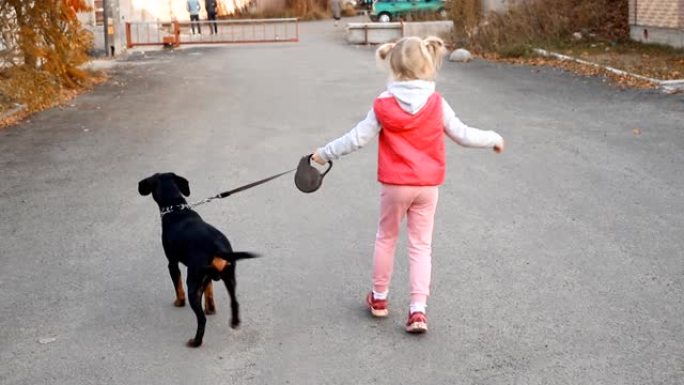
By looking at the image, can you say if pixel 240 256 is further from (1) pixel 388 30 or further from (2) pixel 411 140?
(1) pixel 388 30

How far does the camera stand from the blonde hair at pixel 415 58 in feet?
17.6

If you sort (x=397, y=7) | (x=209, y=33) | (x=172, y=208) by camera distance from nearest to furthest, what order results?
(x=172, y=208), (x=209, y=33), (x=397, y=7)

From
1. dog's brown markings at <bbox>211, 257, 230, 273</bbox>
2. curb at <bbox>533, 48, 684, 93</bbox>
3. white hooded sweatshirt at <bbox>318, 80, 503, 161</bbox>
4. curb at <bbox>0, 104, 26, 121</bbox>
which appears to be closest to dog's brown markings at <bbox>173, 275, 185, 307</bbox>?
dog's brown markings at <bbox>211, 257, 230, 273</bbox>

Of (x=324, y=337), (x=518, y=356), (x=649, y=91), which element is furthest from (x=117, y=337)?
(x=649, y=91)

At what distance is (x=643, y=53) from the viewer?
23.1 m

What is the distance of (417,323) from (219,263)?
1155 mm

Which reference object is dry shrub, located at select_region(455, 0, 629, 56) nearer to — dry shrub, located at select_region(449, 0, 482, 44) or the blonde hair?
dry shrub, located at select_region(449, 0, 482, 44)

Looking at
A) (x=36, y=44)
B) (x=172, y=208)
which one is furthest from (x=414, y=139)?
(x=36, y=44)

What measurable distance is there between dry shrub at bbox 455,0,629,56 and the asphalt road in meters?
12.5

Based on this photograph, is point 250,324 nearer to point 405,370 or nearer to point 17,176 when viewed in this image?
point 405,370

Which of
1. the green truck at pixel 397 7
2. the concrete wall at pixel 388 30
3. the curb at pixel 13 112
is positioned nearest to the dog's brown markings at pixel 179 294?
A: the curb at pixel 13 112

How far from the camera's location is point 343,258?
7223 millimetres

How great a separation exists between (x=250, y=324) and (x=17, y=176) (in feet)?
20.0

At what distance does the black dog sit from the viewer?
529 cm
